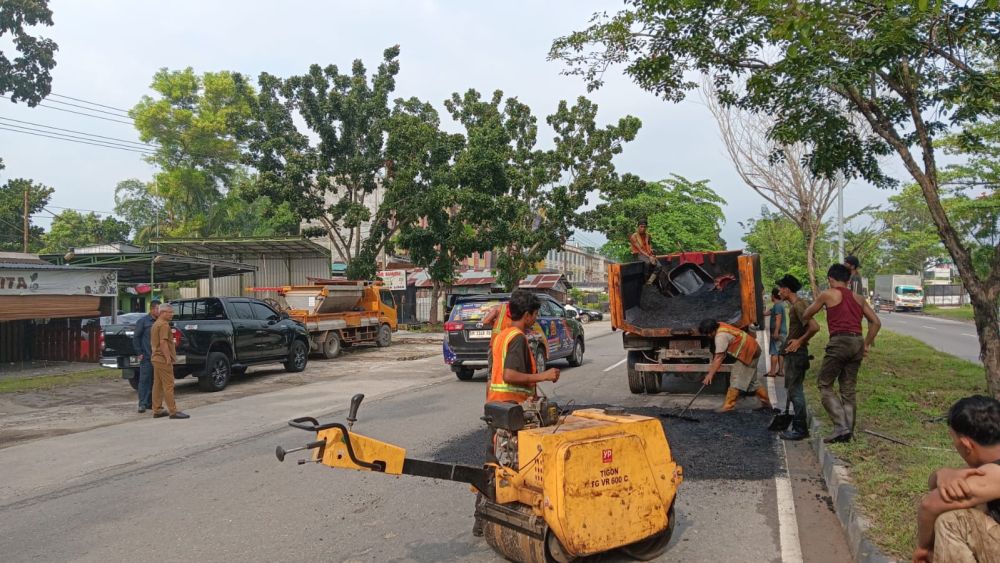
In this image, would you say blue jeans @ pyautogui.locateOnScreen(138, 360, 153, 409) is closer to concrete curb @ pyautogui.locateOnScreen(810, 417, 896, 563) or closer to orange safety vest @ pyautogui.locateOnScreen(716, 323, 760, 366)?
orange safety vest @ pyautogui.locateOnScreen(716, 323, 760, 366)

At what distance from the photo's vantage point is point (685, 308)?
37.5ft

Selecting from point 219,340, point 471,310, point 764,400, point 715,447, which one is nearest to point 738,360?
point 764,400

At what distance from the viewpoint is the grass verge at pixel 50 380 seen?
13829 mm

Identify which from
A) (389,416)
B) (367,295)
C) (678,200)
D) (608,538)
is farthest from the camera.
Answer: (678,200)

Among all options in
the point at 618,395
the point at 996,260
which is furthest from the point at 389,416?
the point at 996,260

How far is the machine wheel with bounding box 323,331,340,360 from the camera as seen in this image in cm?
1953

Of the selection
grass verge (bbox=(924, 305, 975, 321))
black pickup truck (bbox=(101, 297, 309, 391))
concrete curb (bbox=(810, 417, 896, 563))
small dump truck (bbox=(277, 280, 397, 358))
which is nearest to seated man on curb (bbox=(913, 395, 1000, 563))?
concrete curb (bbox=(810, 417, 896, 563))

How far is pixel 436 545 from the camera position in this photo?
188 inches

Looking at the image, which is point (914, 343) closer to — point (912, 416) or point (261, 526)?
point (912, 416)

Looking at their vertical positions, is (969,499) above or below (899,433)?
above

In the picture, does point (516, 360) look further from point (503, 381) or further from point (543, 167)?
point (543, 167)

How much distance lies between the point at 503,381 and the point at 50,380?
14175mm

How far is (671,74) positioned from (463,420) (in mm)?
6400

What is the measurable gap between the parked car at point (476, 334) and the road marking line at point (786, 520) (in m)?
6.48
